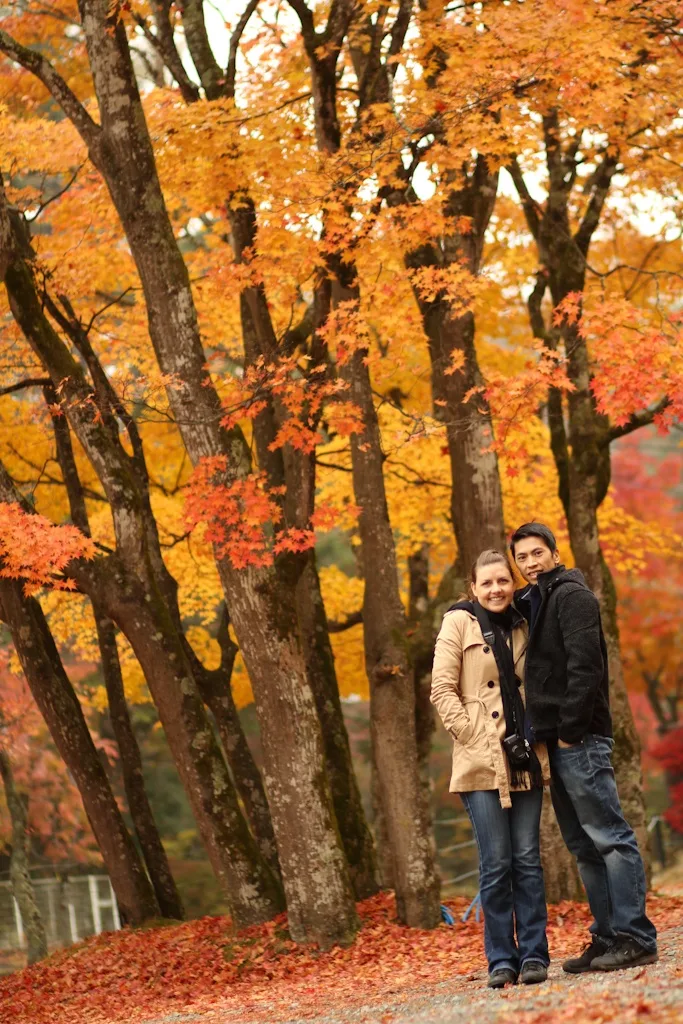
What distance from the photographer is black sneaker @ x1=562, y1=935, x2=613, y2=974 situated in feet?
17.0

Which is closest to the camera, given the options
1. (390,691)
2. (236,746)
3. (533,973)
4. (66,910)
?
(533,973)

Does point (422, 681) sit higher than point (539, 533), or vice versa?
point (539, 533)

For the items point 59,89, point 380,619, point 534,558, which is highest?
point 59,89

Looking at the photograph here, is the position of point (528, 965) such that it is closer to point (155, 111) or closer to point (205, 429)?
point (205, 429)

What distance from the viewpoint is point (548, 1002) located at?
426cm

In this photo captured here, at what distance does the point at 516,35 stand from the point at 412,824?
254 inches

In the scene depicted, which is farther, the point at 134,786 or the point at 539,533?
the point at 134,786

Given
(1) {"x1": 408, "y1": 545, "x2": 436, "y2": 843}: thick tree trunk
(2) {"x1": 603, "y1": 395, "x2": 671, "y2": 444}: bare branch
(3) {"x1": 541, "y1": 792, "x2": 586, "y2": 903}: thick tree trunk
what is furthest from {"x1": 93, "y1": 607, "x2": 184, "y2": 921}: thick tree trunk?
(2) {"x1": 603, "y1": 395, "x2": 671, "y2": 444}: bare branch

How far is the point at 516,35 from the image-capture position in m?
9.04

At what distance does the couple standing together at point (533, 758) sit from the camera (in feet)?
16.6

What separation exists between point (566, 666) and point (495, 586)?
48 cm

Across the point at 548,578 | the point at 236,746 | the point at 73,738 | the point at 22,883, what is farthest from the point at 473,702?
the point at 22,883

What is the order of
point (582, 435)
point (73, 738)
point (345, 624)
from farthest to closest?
point (345, 624) → point (582, 435) → point (73, 738)

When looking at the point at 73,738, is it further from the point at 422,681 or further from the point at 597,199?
the point at 597,199
